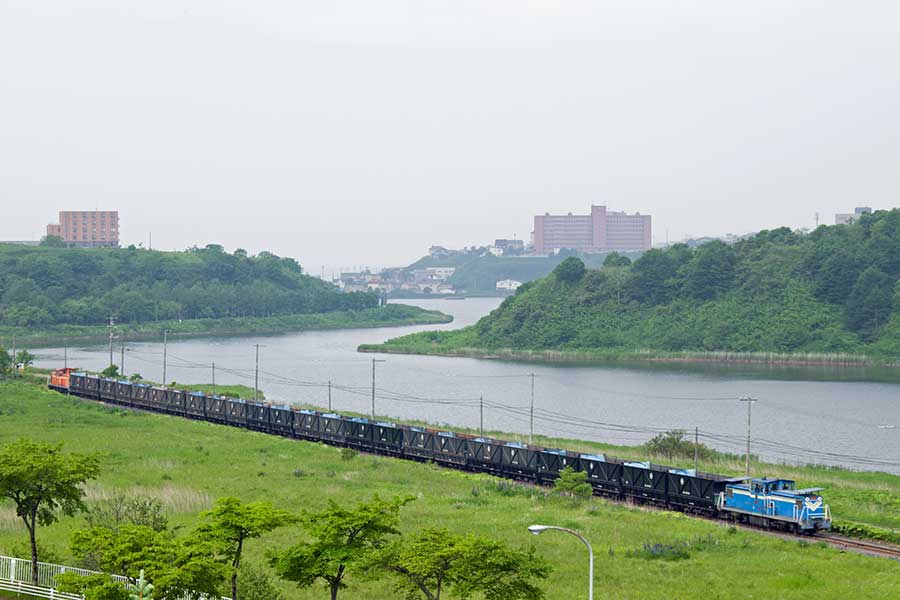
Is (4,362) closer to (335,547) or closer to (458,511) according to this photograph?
(458,511)

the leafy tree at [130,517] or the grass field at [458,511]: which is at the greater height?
the leafy tree at [130,517]

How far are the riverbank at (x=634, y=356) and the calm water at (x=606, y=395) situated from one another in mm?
6351

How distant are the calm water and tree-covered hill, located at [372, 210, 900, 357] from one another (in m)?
14.0

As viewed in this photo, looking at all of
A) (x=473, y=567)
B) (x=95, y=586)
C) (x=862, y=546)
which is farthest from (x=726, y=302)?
(x=95, y=586)

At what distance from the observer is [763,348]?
484 feet

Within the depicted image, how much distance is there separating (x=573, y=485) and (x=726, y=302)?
4661 inches

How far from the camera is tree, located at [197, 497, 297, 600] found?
29.0 meters

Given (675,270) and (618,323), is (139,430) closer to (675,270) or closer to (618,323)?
(618,323)

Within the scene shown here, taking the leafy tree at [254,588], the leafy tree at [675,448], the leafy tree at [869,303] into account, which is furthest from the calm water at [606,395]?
the leafy tree at [254,588]

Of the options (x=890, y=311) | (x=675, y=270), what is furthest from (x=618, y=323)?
(x=890, y=311)

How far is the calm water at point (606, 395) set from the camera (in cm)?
8056

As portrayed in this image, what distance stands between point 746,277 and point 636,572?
140 meters

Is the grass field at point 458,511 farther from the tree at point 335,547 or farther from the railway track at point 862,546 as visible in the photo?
the tree at point 335,547

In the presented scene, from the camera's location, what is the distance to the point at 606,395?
10931 cm
